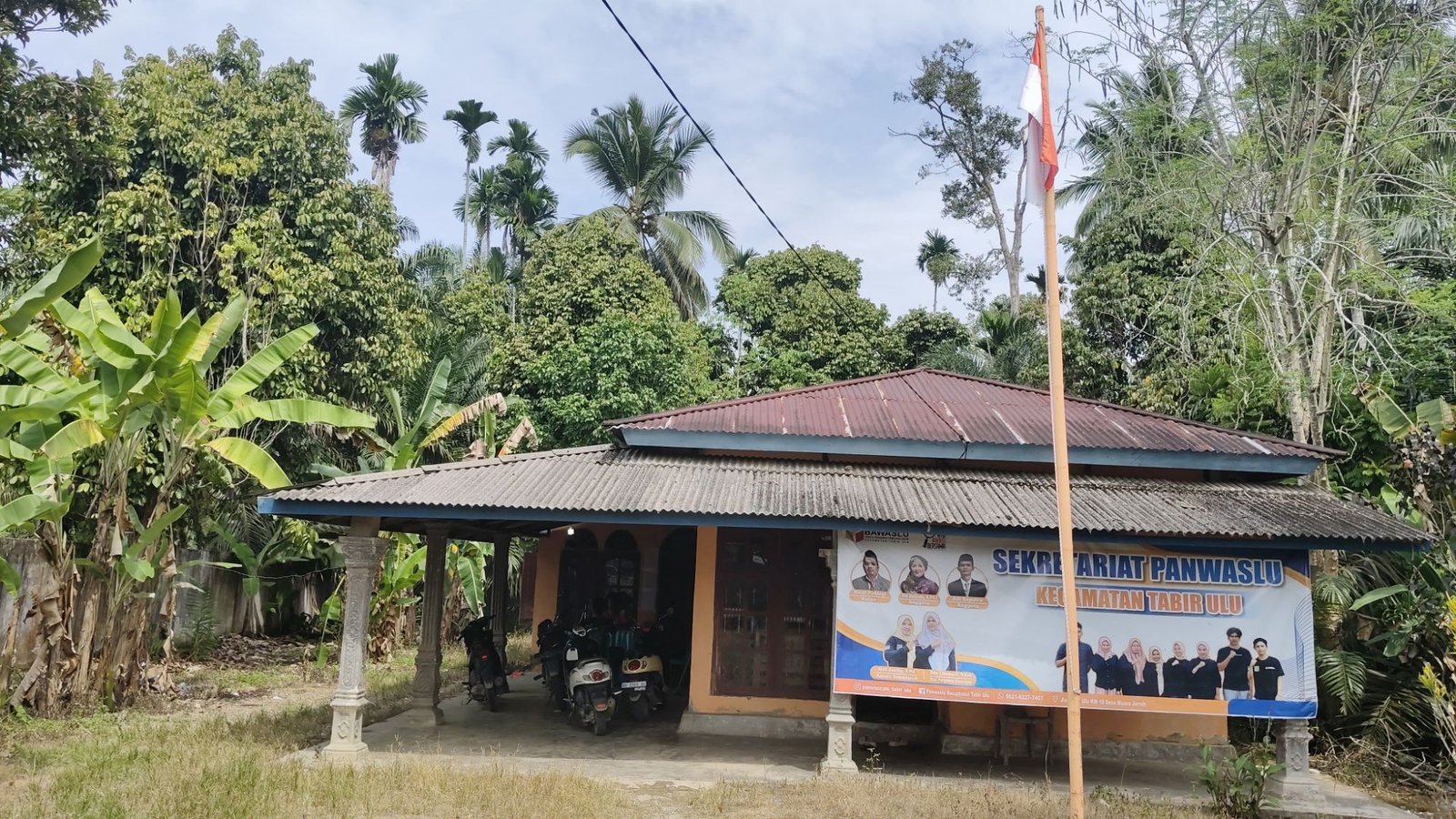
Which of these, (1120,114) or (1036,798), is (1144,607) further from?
(1120,114)

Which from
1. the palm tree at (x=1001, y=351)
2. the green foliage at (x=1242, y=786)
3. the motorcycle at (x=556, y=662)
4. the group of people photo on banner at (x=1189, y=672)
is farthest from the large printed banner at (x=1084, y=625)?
the palm tree at (x=1001, y=351)


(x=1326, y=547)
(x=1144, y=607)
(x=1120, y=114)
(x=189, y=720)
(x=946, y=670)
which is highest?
(x=1120, y=114)

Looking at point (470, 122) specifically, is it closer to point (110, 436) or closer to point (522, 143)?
point (522, 143)

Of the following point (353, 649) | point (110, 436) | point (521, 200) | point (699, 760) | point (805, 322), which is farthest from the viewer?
point (521, 200)

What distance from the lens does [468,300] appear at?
74.4ft

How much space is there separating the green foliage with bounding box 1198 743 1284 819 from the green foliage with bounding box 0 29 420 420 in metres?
13.2

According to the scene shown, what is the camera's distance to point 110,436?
9.33 meters

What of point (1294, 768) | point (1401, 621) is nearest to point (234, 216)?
point (1294, 768)

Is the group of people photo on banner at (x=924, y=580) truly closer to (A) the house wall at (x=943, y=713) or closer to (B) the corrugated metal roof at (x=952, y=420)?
(B) the corrugated metal roof at (x=952, y=420)

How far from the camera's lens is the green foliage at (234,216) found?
13.7 m

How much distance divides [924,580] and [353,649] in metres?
5.29

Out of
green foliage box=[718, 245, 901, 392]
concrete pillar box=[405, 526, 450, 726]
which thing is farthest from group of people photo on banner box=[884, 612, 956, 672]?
green foliage box=[718, 245, 901, 392]

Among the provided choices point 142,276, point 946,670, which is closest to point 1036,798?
point 946,670

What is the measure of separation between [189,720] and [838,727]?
7.21 m
